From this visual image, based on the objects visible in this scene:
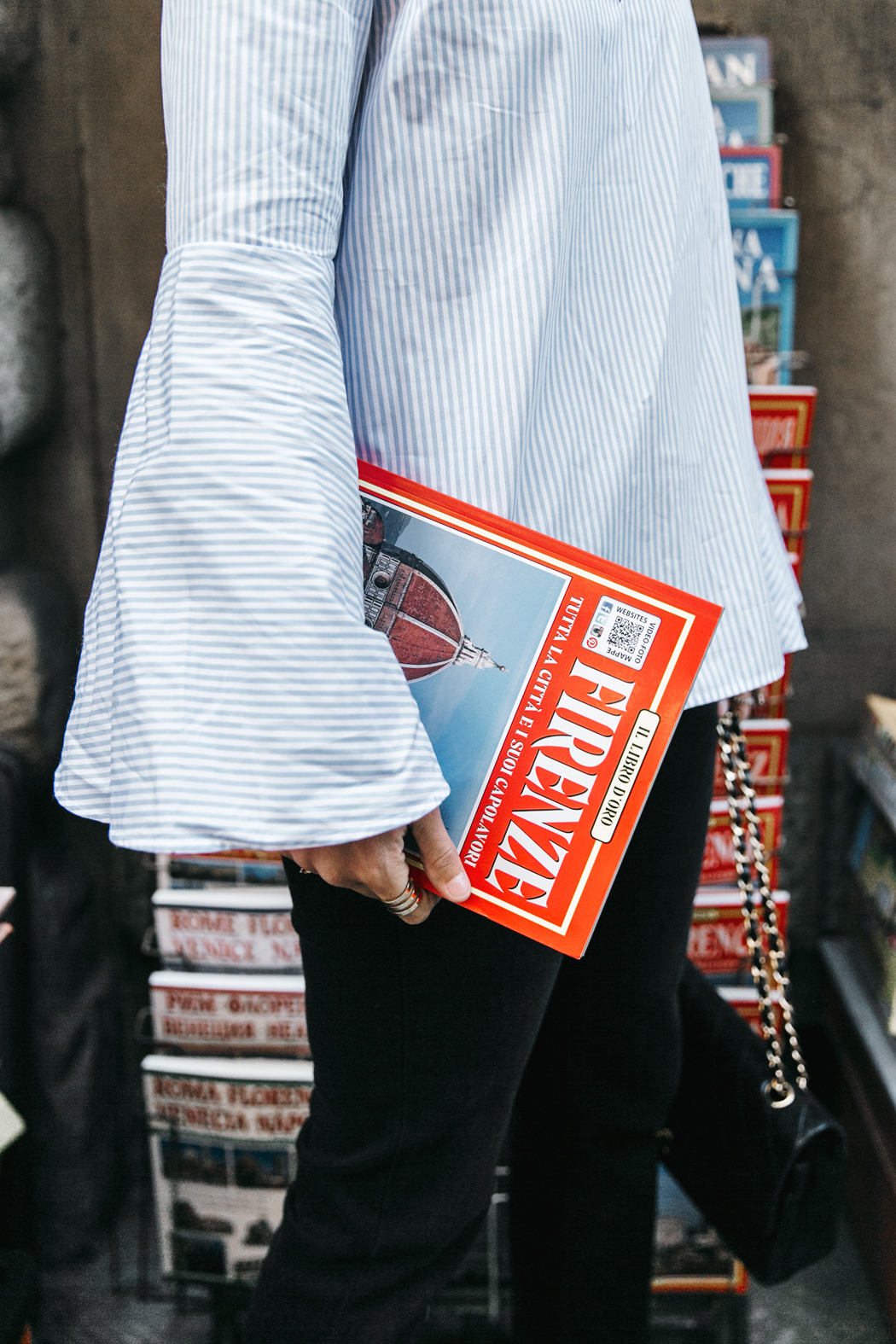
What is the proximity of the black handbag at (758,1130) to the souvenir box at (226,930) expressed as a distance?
50 centimetres

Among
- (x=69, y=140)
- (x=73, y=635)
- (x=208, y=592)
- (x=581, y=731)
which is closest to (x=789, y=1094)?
(x=581, y=731)

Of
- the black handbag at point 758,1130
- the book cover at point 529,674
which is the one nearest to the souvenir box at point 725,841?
the black handbag at point 758,1130

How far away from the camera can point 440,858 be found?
1.78 feet

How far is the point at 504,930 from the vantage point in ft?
2.11

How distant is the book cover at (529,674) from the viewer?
1.84 feet

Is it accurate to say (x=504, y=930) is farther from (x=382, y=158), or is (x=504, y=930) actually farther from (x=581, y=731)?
(x=382, y=158)

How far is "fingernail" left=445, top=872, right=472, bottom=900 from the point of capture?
1.79 feet

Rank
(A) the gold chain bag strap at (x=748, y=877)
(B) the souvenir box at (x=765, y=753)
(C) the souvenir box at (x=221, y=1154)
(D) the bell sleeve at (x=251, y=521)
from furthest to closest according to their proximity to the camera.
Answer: (B) the souvenir box at (x=765, y=753), (C) the souvenir box at (x=221, y=1154), (A) the gold chain bag strap at (x=748, y=877), (D) the bell sleeve at (x=251, y=521)

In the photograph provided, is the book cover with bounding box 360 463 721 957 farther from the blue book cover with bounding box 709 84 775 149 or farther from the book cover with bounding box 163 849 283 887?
the blue book cover with bounding box 709 84 775 149

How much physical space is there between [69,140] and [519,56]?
3.33 feet

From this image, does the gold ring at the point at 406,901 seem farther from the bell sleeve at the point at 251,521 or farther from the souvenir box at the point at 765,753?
the souvenir box at the point at 765,753

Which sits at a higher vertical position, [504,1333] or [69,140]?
[69,140]

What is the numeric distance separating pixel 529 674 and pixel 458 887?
128 mm

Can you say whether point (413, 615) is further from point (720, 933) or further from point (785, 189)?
point (785, 189)
